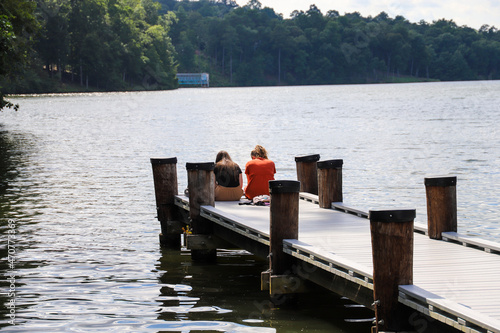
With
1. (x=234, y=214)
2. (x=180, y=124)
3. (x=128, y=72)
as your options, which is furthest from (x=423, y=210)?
(x=128, y=72)

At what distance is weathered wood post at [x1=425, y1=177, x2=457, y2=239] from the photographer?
931 cm

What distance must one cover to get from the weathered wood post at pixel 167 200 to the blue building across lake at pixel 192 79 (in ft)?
603

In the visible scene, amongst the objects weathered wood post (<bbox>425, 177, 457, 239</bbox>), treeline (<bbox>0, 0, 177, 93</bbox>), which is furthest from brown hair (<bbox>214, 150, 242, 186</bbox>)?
treeline (<bbox>0, 0, 177, 93</bbox>)

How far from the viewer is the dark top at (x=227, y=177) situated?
12.5 meters

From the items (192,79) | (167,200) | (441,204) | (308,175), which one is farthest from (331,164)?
(192,79)

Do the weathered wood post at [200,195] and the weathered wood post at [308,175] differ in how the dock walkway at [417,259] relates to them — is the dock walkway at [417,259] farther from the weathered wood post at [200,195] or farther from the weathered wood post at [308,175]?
the weathered wood post at [308,175]

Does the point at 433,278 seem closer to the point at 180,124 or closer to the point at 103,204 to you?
the point at 103,204

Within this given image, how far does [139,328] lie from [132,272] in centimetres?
276

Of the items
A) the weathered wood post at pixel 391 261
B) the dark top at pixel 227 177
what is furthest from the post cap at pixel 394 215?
the dark top at pixel 227 177

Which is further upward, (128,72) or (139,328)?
(128,72)

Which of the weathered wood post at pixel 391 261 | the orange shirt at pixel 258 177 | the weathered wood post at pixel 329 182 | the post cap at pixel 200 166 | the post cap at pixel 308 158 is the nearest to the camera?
the weathered wood post at pixel 391 261

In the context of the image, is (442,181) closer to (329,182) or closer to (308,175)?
(329,182)

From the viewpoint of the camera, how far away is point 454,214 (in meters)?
9.48

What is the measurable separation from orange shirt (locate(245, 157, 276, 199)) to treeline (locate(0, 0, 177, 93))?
96.7 meters
